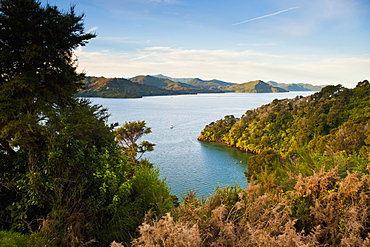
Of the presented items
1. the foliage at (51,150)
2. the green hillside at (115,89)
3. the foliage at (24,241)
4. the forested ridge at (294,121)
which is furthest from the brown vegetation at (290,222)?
the green hillside at (115,89)

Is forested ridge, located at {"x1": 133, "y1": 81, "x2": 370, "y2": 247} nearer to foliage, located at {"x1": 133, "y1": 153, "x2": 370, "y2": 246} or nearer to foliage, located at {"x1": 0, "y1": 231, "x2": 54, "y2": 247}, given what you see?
foliage, located at {"x1": 133, "y1": 153, "x2": 370, "y2": 246}

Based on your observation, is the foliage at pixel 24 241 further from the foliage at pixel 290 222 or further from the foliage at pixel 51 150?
the foliage at pixel 290 222

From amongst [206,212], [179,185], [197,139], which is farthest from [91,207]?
[197,139]

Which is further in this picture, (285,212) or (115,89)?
(115,89)

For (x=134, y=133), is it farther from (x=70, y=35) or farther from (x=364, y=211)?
(x=364, y=211)

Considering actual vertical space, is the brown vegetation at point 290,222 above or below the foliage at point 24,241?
above

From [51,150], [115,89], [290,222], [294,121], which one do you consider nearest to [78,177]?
[51,150]

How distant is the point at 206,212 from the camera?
9.81 feet

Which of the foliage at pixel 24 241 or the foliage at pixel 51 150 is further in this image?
the foliage at pixel 51 150

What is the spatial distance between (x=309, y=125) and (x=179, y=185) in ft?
81.6

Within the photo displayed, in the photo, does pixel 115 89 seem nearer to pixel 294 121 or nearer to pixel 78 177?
pixel 294 121

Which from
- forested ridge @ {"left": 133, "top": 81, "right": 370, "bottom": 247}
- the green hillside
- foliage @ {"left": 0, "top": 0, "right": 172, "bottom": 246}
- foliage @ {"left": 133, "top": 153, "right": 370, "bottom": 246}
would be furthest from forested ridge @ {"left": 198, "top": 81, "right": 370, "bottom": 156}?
the green hillside

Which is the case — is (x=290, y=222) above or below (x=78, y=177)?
above

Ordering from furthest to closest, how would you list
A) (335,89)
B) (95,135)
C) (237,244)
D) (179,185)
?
(335,89) < (179,185) < (95,135) < (237,244)
